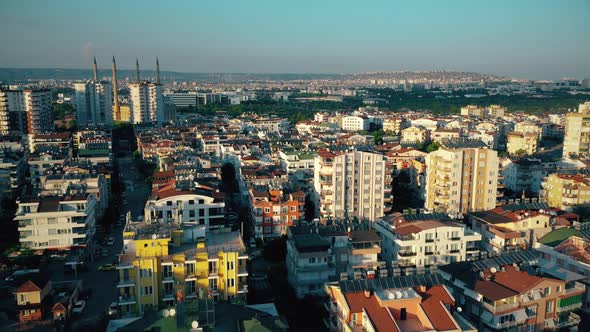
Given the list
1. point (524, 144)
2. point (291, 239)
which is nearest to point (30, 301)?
point (291, 239)

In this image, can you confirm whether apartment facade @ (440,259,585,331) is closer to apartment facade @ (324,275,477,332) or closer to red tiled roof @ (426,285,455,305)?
apartment facade @ (324,275,477,332)

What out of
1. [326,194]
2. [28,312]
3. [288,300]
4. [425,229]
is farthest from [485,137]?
[28,312]

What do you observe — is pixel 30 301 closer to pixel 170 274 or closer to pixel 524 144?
pixel 170 274

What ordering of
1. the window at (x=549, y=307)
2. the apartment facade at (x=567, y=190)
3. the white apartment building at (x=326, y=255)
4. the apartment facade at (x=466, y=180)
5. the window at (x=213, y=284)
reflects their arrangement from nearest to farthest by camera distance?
1. the window at (x=549, y=307)
2. the window at (x=213, y=284)
3. the white apartment building at (x=326, y=255)
4. the apartment facade at (x=466, y=180)
5. the apartment facade at (x=567, y=190)

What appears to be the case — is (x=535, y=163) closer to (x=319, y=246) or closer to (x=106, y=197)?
(x=319, y=246)

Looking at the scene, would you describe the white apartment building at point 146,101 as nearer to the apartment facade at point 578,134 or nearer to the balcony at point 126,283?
the apartment facade at point 578,134

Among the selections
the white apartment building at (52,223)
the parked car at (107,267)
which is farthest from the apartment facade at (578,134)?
the white apartment building at (52,223)

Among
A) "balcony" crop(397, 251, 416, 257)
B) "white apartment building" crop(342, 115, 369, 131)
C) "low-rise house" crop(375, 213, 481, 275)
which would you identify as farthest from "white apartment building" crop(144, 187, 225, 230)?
"white apartment building" crop(342, 115, 369, 131)
